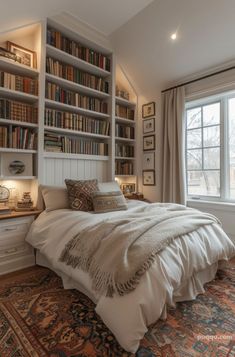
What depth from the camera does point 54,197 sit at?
2.49 metres

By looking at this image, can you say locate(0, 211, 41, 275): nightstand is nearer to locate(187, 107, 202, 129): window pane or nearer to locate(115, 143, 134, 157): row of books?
locate(115, 143, 134, 157): row of books

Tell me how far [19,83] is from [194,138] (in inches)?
103

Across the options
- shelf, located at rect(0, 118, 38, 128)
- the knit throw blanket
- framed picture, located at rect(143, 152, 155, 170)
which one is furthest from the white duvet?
framed picture, located at rect(143, 152, 155, 170)

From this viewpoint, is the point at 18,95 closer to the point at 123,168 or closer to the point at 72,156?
the point at 72,156

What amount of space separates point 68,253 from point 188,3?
9.69 feet

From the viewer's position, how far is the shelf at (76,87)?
2.82 metres

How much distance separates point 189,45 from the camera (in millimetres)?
2846

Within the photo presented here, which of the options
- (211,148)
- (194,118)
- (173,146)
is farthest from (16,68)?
(211,148)

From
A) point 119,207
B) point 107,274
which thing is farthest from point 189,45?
point 107,274

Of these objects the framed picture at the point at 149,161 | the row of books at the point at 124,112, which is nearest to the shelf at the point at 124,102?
the row of books at the point at 124,112

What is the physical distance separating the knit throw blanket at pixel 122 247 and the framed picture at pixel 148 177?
179 cm

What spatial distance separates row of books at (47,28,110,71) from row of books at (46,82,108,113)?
1.72 ft

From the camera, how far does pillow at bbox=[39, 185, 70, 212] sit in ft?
8.07

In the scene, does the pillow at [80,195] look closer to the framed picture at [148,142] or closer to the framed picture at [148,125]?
the framed picture at [148,142]
